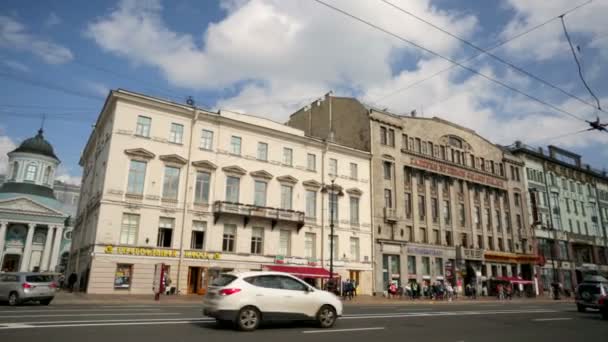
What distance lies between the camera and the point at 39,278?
1919 cm

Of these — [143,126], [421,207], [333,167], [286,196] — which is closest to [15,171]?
[143,126]

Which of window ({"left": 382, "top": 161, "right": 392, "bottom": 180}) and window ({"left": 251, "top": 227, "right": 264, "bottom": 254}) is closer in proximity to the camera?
window ({"left": 251, "top": 227, "right": 264, "bottom": 254})

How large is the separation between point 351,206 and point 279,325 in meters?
29.3

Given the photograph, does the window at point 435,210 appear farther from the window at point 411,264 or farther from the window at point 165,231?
the window at point 165,231

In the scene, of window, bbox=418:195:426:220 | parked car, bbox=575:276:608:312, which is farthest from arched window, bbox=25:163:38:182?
parked car, bbox=575:276:608:312

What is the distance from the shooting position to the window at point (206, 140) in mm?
33438

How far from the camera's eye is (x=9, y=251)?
56.1m

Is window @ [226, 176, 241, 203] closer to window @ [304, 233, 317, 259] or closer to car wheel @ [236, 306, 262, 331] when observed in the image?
window @ [304, 233, 317, 259]

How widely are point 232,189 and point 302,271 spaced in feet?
29.7

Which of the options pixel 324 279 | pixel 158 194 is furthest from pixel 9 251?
pixel 324 279

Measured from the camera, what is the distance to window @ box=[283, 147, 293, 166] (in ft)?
123

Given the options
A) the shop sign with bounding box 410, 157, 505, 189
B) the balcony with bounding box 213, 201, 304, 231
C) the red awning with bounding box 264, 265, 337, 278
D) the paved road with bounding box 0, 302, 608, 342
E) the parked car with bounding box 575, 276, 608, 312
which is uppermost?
the shop sign with bounding box 410, 157, 505, 189

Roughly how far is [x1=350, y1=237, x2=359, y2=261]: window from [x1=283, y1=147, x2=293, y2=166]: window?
967cm

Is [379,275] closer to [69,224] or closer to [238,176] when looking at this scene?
[238,176]
